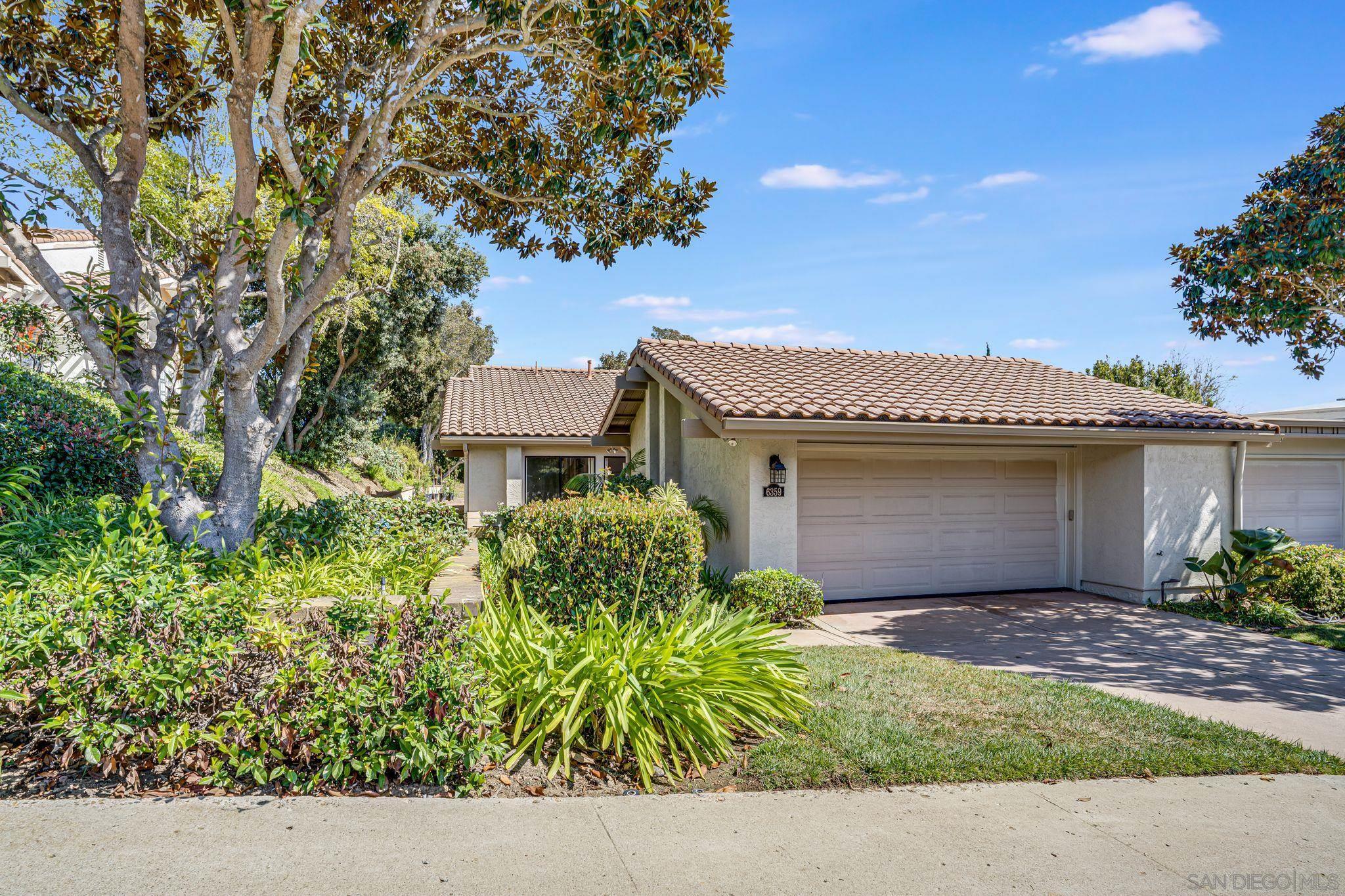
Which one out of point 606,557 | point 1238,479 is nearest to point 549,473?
point 606,557

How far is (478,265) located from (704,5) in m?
23.7

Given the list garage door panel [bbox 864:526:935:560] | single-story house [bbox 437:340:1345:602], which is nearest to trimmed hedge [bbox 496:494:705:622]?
single-story house [bbox 437:340:1345:602]

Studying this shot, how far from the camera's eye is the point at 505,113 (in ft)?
30.7

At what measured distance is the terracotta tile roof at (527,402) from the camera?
18656 mm

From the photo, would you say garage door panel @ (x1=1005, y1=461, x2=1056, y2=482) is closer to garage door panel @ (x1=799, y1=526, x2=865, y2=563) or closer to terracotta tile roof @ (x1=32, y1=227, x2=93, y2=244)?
garage door panel @ (x1=799, y1=526, x2=865, y2=563)

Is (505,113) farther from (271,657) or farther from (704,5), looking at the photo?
(271,657)

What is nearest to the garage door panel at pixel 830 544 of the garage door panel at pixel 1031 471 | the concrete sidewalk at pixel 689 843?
the garage door panel at pixel 1031 471

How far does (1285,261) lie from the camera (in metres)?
10.4

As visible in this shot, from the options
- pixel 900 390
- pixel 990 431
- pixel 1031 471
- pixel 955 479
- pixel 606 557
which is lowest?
pixel 606 557

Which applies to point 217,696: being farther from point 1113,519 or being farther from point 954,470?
point 1113,519

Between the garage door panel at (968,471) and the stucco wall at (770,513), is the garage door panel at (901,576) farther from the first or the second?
the stucco wall at (770,513)

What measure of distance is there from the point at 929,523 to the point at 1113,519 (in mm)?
2875

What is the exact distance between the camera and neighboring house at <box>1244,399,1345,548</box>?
13.3m

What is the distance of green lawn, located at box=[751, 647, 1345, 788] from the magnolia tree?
6161 mm
